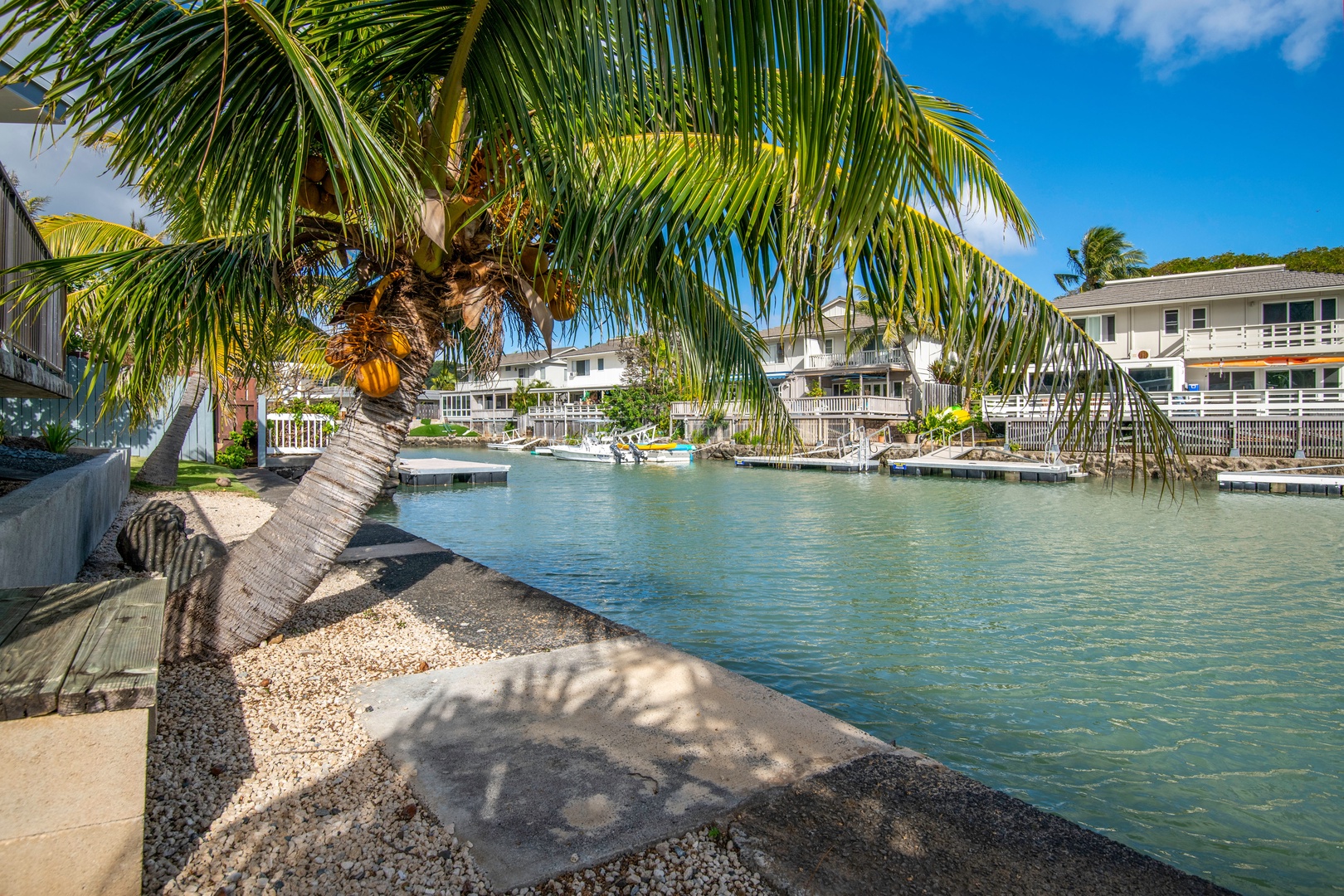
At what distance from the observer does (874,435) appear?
129 feet

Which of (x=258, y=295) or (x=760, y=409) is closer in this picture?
(x=258, y=295)

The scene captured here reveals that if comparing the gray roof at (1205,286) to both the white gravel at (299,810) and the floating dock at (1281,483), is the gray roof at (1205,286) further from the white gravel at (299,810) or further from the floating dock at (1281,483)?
the white gravel at (299,810)

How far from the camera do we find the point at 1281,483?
23.3m

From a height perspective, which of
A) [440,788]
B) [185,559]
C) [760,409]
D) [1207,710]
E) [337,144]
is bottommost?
[1207,710]

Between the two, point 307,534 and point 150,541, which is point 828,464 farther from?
point 307,534

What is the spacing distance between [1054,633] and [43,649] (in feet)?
28.1

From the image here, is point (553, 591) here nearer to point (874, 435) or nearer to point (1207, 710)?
point (1207, 710)

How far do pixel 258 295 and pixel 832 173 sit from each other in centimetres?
430

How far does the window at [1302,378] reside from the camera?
33188 millimetres

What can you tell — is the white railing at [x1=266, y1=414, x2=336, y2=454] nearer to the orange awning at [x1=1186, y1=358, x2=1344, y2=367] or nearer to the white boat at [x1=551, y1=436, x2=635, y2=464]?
the white boat at [x1=551, y1=436, x2=635, y2=464]

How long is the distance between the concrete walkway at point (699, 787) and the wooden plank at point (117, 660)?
123 cm

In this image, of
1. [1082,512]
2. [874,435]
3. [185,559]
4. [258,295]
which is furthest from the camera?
[874,435]

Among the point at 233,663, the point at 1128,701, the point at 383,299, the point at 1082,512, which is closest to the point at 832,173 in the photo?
the point at 383,299

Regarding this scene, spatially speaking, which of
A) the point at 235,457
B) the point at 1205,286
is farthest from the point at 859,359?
the point at 235,457
